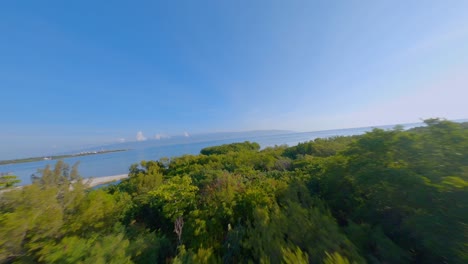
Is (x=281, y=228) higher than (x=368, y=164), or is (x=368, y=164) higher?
(x=368, y=164)

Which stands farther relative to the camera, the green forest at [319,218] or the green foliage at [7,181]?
the green foliage at [7,181]

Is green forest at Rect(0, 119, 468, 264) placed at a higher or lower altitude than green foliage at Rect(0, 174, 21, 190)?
lower

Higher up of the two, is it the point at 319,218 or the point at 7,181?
the point at 7,181

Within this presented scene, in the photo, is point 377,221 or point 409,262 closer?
point 409,262

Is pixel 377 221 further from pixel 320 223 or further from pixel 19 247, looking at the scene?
pixel 19 247

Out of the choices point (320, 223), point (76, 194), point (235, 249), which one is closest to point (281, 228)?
point (320, 223)

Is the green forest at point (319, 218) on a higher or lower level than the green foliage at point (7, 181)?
lower

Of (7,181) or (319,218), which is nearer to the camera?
(319,218)

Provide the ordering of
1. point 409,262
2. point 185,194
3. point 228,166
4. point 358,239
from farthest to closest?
point 228,166 < point 185,194 < point 358,239 < point 409,262

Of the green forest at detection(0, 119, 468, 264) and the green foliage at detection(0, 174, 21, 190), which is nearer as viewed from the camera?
the green forest at detection(0, 119, 468, 264)

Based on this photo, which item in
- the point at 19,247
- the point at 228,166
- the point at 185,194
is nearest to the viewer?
the point at 19,247

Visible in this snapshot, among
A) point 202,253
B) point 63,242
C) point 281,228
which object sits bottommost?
point 202,253
